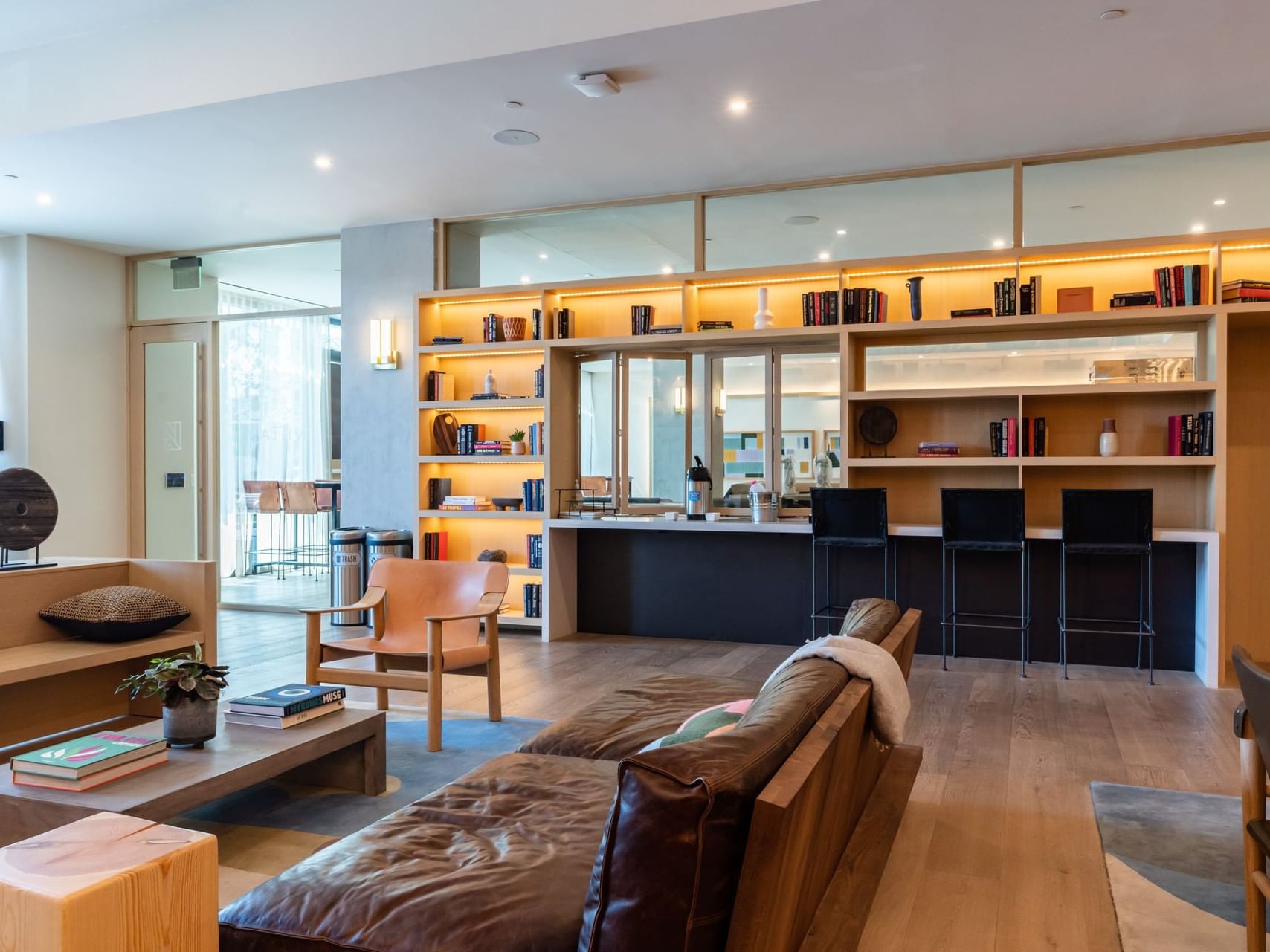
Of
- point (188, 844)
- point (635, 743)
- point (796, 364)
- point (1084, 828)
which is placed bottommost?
point (1084, 828)

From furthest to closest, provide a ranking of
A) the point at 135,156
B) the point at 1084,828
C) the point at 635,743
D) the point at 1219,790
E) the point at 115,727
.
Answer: the point at 135,156 < the point at 115,727 < the point at 1219,790 < the point at 1084,828 < the point at 635,743

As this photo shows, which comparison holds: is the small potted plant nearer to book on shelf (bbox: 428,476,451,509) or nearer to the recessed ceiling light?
the recessed ceiling light

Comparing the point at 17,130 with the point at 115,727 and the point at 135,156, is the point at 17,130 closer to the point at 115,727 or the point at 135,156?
the point at 135,156

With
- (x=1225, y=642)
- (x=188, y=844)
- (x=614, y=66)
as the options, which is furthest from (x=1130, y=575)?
(x=188, y=844)

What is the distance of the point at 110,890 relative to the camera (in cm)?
124

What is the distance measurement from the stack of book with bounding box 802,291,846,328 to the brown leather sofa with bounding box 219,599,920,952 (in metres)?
3.79

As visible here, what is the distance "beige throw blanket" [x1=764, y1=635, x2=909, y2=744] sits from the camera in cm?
220

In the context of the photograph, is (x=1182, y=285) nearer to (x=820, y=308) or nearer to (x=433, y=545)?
(x=820, y=308)

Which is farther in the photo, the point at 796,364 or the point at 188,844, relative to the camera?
the point at 796,364

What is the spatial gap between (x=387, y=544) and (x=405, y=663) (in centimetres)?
291

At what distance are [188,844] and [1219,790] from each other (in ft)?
11.3

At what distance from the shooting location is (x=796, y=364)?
6391mm

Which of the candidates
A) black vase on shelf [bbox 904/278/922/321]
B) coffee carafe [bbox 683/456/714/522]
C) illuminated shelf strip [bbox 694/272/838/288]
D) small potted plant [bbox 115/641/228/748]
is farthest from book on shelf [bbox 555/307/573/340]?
small potted plant [bbox 115/641/228/748]

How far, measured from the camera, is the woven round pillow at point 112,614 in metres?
3.80
